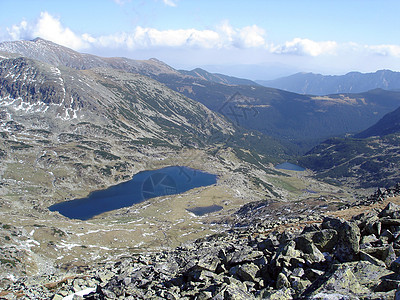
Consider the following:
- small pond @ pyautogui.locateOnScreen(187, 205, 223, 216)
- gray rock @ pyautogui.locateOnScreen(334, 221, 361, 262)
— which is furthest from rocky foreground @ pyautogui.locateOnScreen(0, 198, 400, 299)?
small pond @ pyautogui.locateOnScreen(187, 205, 223, 216)

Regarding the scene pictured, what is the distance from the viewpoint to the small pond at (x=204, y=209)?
158 m

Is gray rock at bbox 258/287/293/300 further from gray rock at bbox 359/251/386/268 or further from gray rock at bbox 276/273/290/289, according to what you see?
gray rock at bbox 359/251/386/268

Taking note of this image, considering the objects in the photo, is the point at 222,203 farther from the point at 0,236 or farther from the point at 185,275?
the point at 185,275

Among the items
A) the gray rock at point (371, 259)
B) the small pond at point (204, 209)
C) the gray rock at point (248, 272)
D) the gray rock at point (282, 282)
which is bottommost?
the small pond at point (204, 209)

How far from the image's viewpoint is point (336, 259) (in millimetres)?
22469

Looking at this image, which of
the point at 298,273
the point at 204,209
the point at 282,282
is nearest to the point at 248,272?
the point at 282,282

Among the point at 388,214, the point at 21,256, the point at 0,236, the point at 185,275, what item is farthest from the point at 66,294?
the point at 0,236

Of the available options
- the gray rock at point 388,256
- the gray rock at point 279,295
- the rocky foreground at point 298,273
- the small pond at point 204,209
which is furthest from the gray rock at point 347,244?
the small pond at point 204,209

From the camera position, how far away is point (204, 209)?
165875 mm

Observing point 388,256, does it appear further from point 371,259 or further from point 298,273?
point 298,273

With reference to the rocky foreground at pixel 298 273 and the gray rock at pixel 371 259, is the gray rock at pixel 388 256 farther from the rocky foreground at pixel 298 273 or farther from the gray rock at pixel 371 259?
the gray rock at pixel 371 259

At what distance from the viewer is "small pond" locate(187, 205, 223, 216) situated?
6235 inches

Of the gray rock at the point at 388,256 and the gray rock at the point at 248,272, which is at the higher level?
the gray rock at the point at 388,256

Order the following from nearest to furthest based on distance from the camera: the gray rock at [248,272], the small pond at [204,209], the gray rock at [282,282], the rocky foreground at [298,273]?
1. the rocky foreground at [298,273]
2. the gray rock at [282,282]
3. the gray rock at [248,272]
4. the small pond at [204,209]
